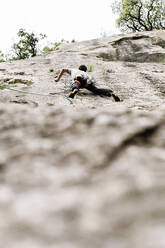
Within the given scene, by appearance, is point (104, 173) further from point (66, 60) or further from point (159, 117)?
point (66, 60)

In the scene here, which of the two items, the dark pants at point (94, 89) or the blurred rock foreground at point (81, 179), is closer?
the blurred rock foreground at point (81, 179)

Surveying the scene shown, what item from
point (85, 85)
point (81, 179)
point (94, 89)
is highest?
point (85, 85)

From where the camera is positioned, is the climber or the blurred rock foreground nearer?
the blurred rock foreground

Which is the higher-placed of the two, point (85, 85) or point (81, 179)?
point (85, 85)

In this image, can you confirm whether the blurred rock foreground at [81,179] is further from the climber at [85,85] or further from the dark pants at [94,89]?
the climber at [85,85]

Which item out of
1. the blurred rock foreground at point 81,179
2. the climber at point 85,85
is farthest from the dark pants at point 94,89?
the blurred rock foreground at point 81,179

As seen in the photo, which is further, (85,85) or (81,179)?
(85,85)

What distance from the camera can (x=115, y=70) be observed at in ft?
24.3

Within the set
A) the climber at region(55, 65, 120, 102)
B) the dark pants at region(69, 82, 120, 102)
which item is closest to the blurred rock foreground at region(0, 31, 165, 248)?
the dark pants at region(69, 82, 120, 102)

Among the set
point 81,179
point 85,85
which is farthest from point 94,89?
point 81,179

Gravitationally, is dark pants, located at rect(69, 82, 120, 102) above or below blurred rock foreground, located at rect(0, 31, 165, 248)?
above

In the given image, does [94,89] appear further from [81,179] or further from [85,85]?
[81,179]

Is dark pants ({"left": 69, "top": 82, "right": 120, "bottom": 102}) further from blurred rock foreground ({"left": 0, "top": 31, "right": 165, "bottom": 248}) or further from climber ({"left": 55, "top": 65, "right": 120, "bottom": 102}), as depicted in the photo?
blurred rock foreground ({"left": 0, "top": 31, "right": 165, "bottom": 248})

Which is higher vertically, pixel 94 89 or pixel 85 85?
pixel 85 85
